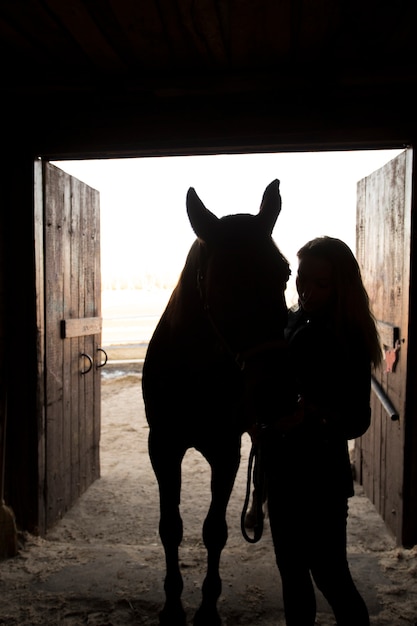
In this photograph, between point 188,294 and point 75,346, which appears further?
point 75,346

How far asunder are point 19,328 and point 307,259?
177 centimetres

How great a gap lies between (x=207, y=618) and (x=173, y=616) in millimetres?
142

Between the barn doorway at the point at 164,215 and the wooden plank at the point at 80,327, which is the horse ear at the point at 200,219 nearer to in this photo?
the wooden plank at the point at 80,327

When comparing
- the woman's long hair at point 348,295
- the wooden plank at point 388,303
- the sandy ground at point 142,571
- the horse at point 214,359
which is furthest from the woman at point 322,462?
the wooden plank at point 388,303

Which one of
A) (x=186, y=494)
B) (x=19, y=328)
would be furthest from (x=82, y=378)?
(x=186, y=494)

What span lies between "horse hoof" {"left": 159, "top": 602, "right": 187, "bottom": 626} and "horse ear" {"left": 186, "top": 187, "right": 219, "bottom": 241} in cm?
154

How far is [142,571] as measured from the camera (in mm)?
2201

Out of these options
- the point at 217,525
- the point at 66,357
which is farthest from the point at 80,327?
the point at 217,525

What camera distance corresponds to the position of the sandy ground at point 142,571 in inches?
73.4

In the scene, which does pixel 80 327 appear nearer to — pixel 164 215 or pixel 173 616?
pixel 173 616

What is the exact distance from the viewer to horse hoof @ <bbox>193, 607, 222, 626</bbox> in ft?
5.76

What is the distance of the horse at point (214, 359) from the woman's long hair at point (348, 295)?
6.6 inches

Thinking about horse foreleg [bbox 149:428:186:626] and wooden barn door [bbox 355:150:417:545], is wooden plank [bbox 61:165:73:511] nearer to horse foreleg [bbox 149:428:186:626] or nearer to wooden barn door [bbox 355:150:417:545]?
horse foreleg [bbox 149:428:186:626]

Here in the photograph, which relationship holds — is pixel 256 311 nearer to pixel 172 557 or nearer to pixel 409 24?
pixel 172 557
